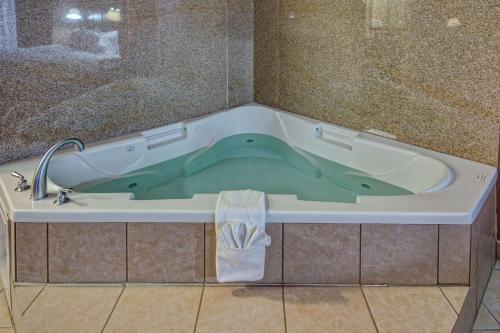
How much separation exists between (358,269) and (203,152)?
1.51 metres

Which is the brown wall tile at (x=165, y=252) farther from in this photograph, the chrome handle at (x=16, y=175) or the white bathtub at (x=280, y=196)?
the chrome handle at (x=16, y=175)

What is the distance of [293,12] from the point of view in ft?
10.5

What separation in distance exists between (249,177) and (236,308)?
4.02 feet

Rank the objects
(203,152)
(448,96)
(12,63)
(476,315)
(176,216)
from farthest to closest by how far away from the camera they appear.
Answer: (203,152) < (448,96) < (12,63) < (476,315) < (176,216)

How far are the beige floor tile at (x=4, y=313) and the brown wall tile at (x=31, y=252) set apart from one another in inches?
9.1

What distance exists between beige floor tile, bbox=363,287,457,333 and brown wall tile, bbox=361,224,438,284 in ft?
0.14

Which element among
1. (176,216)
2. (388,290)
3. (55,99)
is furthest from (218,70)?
(388,290)

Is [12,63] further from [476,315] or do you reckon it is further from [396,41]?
[476,315]

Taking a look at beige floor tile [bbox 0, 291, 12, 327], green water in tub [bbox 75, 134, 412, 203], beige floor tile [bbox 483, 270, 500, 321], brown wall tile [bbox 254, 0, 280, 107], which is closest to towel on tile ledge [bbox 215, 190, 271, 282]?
green water in tub [bbox 75, 134, 412, 203]

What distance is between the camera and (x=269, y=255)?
1.75 m

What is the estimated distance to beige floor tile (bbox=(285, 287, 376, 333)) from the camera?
1.54 metres

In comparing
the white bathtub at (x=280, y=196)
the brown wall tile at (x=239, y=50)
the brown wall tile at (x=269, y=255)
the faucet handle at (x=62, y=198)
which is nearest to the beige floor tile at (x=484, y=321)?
the white bathtub at (x=280, y=196)

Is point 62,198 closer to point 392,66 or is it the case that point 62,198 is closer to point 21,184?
point 21,184

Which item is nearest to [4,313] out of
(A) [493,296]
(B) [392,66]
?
(A) [493,296]
